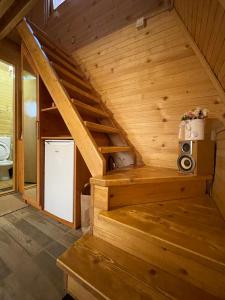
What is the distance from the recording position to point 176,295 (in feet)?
2.20

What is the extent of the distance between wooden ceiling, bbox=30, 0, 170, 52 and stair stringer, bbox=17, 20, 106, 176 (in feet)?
2.26

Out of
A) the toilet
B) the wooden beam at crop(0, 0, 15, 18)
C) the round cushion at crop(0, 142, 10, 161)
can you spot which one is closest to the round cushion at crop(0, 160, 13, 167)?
the toilet

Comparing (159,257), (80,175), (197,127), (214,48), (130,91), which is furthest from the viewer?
(130,91)

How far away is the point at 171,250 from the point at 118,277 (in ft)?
1.03

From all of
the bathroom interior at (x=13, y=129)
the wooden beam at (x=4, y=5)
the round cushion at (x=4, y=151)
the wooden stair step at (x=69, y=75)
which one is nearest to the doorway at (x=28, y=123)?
the bathroom interior at (x=13, y=129)

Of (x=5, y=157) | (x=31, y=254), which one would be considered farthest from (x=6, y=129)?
(x=31, y=254)

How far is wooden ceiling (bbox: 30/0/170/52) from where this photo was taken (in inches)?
69.4

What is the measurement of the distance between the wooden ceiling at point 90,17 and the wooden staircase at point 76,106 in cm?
35

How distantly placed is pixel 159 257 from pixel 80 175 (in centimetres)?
109

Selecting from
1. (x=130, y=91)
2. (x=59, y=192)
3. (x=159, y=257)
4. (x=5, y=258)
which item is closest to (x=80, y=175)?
(x=59, y=192)

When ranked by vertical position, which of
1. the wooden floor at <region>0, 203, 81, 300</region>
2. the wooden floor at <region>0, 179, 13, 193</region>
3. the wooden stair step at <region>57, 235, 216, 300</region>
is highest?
the wooden stair step at <region>57, 235, 216, 300</region>

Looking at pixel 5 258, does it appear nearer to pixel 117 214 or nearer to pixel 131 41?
pixel 117 214

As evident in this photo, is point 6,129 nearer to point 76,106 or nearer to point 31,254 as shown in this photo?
point 76,106

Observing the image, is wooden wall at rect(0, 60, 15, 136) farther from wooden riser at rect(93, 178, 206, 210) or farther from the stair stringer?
wooden riser at rect(93, 178, 206, 210)
